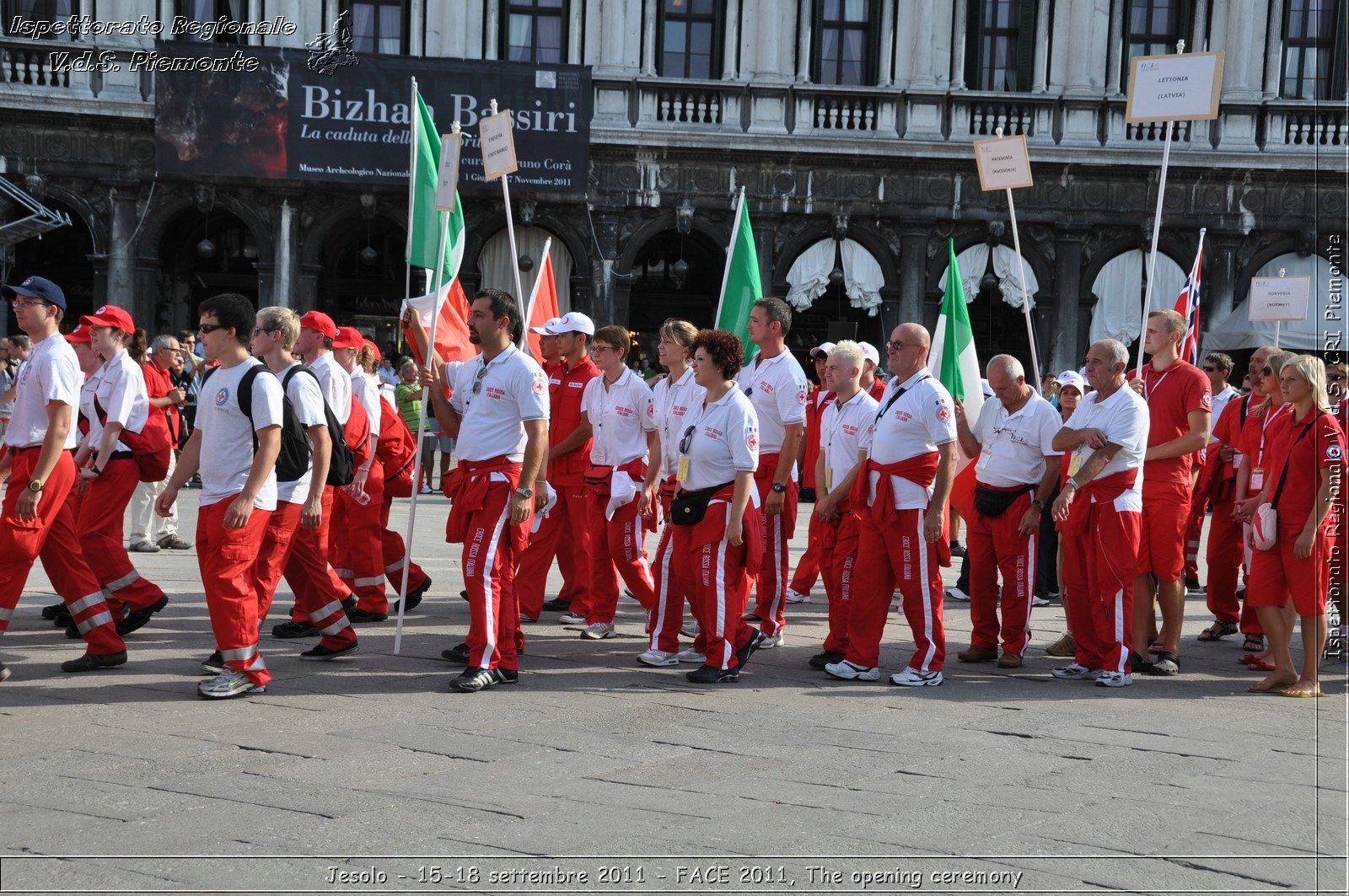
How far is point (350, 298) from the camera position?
23281mm

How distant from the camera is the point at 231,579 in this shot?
20.0 feet

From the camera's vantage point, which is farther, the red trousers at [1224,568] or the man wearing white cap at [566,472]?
the red trousers at [1224,568]

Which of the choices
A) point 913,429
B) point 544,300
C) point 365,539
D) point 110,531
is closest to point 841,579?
point 913,429

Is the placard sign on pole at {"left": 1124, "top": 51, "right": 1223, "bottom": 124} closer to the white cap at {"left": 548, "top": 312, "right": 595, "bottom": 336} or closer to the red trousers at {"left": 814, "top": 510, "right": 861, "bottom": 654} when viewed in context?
the red trousers at {"left": 814, "top": 510, "right": 861, "bottom": 654}

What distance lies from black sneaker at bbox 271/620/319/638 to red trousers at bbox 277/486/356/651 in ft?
2.22

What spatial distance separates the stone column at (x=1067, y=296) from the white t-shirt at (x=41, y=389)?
59.8 feet

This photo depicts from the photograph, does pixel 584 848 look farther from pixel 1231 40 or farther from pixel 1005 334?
pixel 1231 40

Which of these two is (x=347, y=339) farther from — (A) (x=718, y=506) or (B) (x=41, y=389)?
(A) (x=718, y=506)

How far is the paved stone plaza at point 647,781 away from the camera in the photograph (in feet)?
13.3

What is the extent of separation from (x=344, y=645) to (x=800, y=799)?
3288 mm

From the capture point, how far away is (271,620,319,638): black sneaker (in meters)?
7.88

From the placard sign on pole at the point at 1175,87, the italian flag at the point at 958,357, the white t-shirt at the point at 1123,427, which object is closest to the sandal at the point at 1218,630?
the white t-shirt at the point at 1123,427

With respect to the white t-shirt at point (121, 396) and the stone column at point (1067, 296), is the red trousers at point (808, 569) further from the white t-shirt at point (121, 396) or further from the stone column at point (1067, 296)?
the stone column at point (1067, 296)

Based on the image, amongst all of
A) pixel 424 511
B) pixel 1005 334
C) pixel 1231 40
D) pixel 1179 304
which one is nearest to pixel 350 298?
pixel 424 511
